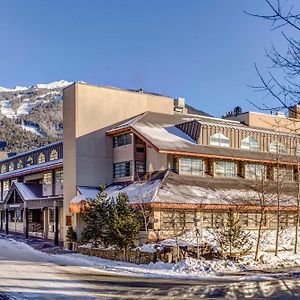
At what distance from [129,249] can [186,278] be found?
6.66 m

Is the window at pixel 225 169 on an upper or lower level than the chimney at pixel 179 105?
lower

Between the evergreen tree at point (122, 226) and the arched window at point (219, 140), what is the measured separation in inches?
423

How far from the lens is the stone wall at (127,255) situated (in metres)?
25.2

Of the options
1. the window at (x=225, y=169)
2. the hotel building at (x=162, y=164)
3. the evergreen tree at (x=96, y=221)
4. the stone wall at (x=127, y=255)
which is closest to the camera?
the stone wall at (x=127, y=255)

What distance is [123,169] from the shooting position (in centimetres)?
3597

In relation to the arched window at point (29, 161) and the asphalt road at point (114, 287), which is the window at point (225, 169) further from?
the arched window at point (29, 161)

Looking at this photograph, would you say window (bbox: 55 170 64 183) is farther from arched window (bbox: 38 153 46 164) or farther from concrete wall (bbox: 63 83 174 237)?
arched window (bbox: 38 153 46 164)

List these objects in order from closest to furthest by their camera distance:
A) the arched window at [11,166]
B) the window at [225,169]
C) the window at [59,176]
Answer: the window at [225,169] → the window at [59,176] → the arched window at [11,166]

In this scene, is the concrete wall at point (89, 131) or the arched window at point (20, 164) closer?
the concrete wall at point (89, 131)

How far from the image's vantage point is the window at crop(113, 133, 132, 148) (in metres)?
35.4

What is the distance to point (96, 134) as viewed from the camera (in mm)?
36000

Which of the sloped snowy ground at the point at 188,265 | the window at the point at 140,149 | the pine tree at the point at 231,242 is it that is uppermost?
the window at the point at 140,149

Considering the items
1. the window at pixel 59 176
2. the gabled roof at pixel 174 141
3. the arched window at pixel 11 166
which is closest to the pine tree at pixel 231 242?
the gabled roof at pixel 174 141

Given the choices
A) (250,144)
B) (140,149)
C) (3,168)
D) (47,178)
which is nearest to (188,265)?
(140,149)
